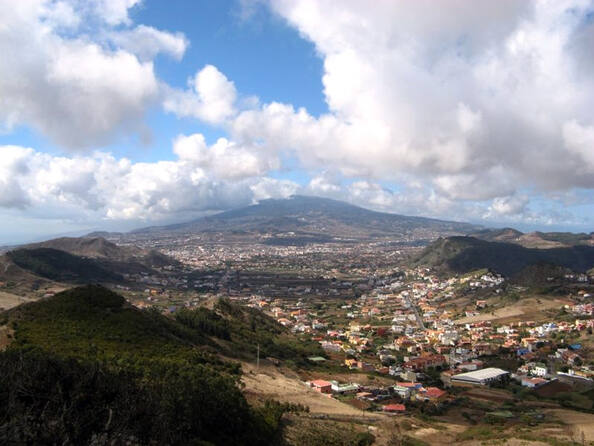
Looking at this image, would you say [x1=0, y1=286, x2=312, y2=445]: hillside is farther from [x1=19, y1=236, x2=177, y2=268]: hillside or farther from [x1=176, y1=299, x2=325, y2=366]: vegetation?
[x1=19, y1=236, x2=177, y2=268]: hillside

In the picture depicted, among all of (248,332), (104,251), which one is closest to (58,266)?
(104,251)

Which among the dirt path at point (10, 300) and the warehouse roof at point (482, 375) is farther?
the dirt path at point (10, 300)

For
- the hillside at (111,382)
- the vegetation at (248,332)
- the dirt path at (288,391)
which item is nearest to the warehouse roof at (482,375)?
the vegetation at (248,332)

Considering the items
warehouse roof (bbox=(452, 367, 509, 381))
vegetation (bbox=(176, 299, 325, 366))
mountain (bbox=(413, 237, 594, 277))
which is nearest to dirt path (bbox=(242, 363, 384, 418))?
vegetation (bbox=(176, 299, 325, 366))

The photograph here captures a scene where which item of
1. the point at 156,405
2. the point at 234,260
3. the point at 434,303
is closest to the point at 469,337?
the point at 434,303

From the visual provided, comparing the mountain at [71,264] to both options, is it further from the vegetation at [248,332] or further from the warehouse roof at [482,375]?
the warehouse roof at [482,375]
